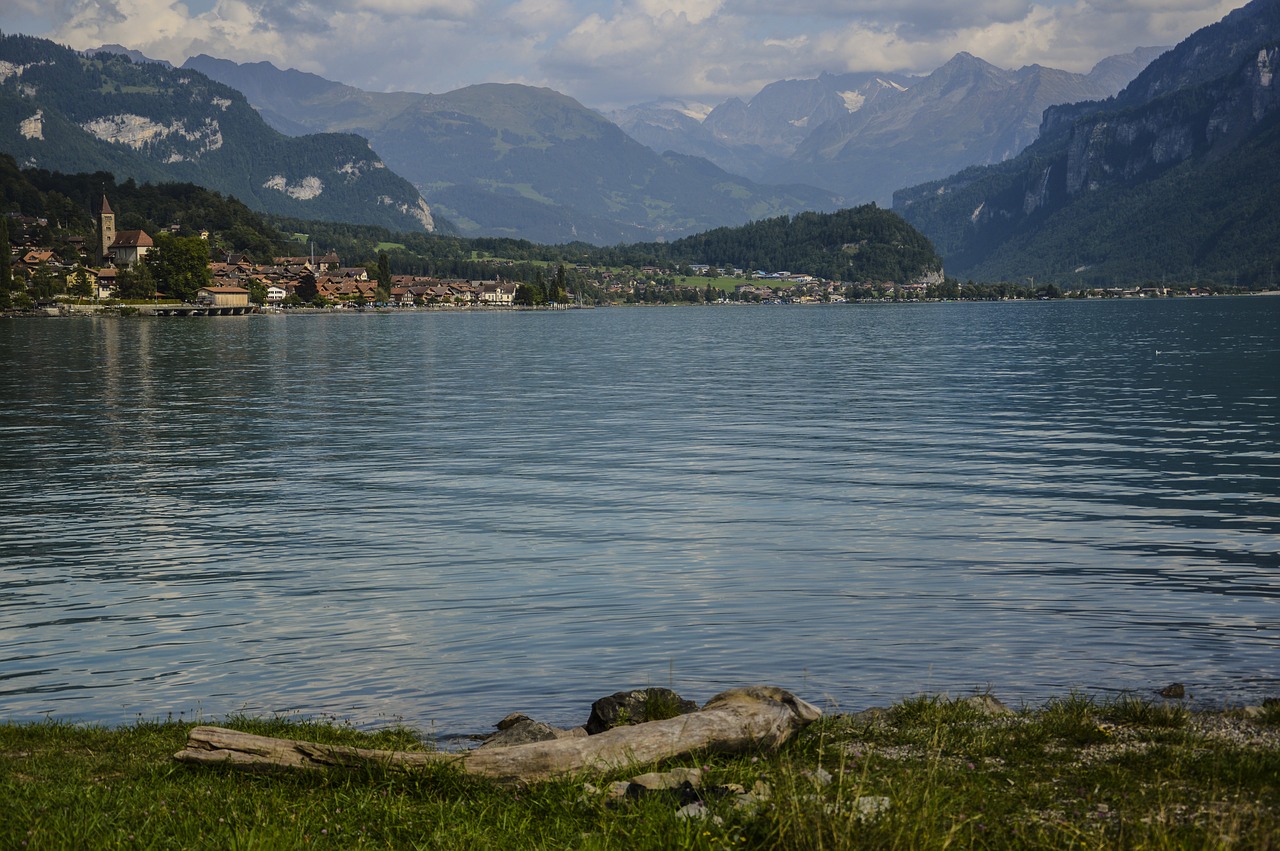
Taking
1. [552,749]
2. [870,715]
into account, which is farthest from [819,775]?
[870,715]

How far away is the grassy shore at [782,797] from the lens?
353 inches

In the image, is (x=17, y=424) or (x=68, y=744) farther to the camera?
(x=17, y=424)

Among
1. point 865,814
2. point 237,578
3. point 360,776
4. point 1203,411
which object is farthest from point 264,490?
point 1203,411

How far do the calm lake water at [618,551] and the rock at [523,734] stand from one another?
192 centimetres

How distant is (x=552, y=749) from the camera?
11250 millimetres

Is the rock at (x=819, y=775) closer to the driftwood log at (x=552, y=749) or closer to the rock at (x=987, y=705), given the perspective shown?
the driftwood log at (x=552, y=749)

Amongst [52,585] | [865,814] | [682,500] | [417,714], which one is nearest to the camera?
[865,814]

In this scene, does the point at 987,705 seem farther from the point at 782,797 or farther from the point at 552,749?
the point at 782,797

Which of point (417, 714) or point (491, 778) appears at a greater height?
point (491, 778)

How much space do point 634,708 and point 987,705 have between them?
451 centimetres

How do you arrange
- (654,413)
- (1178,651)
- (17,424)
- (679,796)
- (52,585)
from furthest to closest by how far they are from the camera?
(654,413)
(17,424)
(52,585)
(1178,651)
(679,796)

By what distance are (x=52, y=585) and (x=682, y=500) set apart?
17.2m

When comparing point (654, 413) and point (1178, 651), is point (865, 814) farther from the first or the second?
point (654, 413)

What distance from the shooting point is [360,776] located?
37.2 ft
